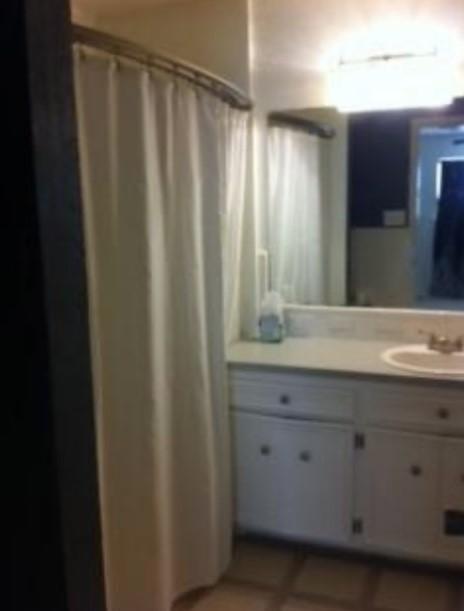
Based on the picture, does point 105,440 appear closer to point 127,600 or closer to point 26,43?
point 127,600

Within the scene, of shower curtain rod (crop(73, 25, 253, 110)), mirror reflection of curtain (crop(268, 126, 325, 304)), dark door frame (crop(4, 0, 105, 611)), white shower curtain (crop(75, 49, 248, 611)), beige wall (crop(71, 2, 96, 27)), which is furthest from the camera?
mirror reflection of curtain (crop(268, 126, 325, 304))

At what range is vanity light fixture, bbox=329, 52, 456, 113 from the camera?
2469mm

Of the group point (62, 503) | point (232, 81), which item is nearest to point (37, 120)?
point (62, 503)

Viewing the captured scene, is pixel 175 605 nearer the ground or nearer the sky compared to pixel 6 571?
nearer the ground

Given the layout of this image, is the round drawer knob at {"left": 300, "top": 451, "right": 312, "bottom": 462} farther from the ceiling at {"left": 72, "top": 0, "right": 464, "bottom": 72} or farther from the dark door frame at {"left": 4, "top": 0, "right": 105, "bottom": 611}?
the dark door frame at {"left": 4, "top": 0, "right": 105, "bottom": 611}

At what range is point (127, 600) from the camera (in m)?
2.07

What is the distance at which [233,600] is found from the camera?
91.0 inches

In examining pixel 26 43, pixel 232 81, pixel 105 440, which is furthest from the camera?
pixel 232 81

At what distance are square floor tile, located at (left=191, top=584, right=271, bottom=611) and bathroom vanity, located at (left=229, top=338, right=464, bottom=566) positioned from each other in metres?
0.28

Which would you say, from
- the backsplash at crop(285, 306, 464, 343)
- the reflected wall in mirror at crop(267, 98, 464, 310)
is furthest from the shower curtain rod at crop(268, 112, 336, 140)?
the backsplash at crop(285, 306, 464, 343)

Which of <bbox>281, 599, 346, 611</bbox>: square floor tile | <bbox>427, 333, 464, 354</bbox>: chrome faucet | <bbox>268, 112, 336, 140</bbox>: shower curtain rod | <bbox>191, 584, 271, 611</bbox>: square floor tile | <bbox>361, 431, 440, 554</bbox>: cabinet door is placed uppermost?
<bbox>268, 112, 336, 140</bbox>: shower curtain rod

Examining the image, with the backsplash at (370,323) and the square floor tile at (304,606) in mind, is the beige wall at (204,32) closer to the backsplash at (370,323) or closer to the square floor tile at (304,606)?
the backsplash at (370,323)

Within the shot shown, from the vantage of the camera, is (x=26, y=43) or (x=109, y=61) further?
(x=109, y=61)

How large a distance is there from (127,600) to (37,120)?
6.07 ft
